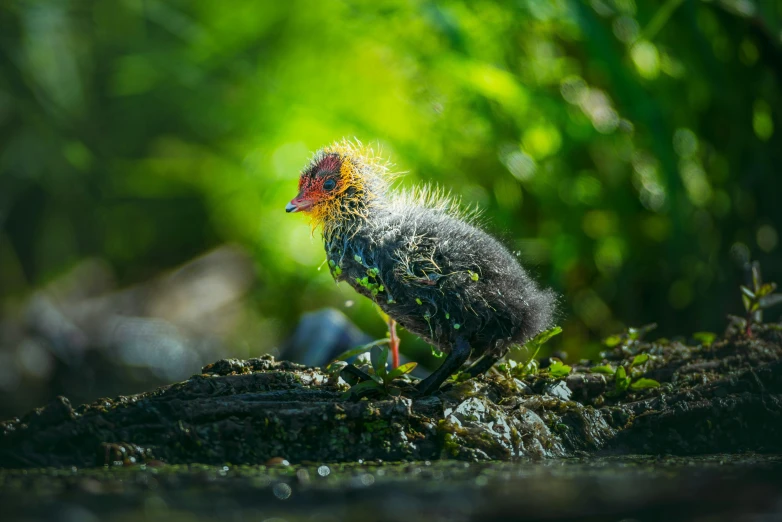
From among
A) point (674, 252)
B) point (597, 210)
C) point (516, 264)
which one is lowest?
point (516, 264)

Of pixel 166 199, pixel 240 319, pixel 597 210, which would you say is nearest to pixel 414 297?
pixel 597 210

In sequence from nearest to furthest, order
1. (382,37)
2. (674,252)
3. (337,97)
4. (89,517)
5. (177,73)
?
(89,517), (674,252), (382,37), (337,97), (177,73)

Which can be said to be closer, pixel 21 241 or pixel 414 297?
pixel 414 297

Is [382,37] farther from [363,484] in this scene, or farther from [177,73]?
[363,484]

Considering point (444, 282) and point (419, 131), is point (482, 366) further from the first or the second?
point (419, 131)

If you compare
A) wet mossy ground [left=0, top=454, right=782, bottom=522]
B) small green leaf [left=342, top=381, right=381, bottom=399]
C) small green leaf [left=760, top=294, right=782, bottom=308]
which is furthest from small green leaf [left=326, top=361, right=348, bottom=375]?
small green leaf [left=760, top=294, right=782, bottom=308]

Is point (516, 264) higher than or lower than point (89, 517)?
higher
